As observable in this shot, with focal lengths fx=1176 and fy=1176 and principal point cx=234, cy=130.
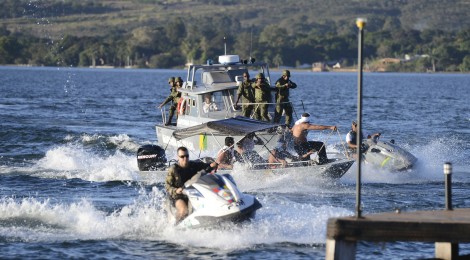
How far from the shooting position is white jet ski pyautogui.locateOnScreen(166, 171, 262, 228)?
717 inches

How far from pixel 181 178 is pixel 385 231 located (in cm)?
442

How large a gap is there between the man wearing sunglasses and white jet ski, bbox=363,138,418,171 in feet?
31.3

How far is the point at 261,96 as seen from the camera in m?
30.4

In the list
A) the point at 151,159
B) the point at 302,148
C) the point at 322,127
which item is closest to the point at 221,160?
the point at 151,159

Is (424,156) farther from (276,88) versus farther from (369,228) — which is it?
(369,228)

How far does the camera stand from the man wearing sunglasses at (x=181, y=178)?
18.6 m

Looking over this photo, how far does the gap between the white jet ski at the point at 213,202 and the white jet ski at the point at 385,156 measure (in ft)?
31.5

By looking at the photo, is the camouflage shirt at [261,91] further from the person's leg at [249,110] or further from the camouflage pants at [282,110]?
the camouflage pants at [282,110]

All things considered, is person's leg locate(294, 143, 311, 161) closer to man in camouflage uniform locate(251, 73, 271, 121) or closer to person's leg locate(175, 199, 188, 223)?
man in camouflage uniform locate(251, 73, 271, 121)

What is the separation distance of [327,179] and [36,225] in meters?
7.44

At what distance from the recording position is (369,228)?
1520cm

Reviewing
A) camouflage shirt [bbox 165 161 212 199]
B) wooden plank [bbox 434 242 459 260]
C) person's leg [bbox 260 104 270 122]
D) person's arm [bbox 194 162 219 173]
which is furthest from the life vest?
wooden plank [bbox 434 242 459 260]

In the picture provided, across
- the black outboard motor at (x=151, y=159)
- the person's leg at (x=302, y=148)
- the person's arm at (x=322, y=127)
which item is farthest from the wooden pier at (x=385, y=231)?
the black outboard motor at (x=151, y=159)

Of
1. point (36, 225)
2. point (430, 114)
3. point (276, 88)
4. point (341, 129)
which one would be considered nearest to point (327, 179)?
point (276, 88)
